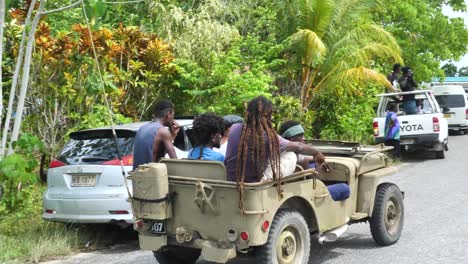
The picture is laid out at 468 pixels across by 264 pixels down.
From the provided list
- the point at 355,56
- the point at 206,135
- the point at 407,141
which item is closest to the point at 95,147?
the point at 206,135

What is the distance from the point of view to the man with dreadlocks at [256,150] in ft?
17.0

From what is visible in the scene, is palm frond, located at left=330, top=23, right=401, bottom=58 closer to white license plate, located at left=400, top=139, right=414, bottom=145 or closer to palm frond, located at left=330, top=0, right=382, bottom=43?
palm frond, located at left=330, top=0, right=382, bottom=43

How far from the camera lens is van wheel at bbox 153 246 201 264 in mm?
6084

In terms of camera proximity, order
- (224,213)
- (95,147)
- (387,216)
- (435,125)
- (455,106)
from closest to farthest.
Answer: (224,213) < (387,216) < (95,147) < (435,125) < (455,106)

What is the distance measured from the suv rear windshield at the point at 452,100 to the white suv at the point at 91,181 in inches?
775

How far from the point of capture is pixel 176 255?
20.4 feet

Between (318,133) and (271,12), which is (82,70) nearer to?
(271,12)

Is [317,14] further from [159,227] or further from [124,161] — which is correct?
[159,227]

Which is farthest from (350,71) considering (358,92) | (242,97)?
(242,97)

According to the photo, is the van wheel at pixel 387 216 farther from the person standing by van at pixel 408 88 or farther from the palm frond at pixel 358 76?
the person standing by van at pixel 408 88

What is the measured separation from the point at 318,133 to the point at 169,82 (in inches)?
245

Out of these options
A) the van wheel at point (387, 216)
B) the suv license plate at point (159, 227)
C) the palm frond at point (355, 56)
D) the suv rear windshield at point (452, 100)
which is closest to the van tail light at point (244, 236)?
the suv license plate at point (159, 227)

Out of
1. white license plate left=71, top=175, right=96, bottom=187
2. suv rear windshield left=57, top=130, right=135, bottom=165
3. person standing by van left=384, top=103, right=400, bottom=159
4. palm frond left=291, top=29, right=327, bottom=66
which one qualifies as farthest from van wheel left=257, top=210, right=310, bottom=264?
palm frond left=291, top=29, right=327, bottom=66

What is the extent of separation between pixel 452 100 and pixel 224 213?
2175cm
